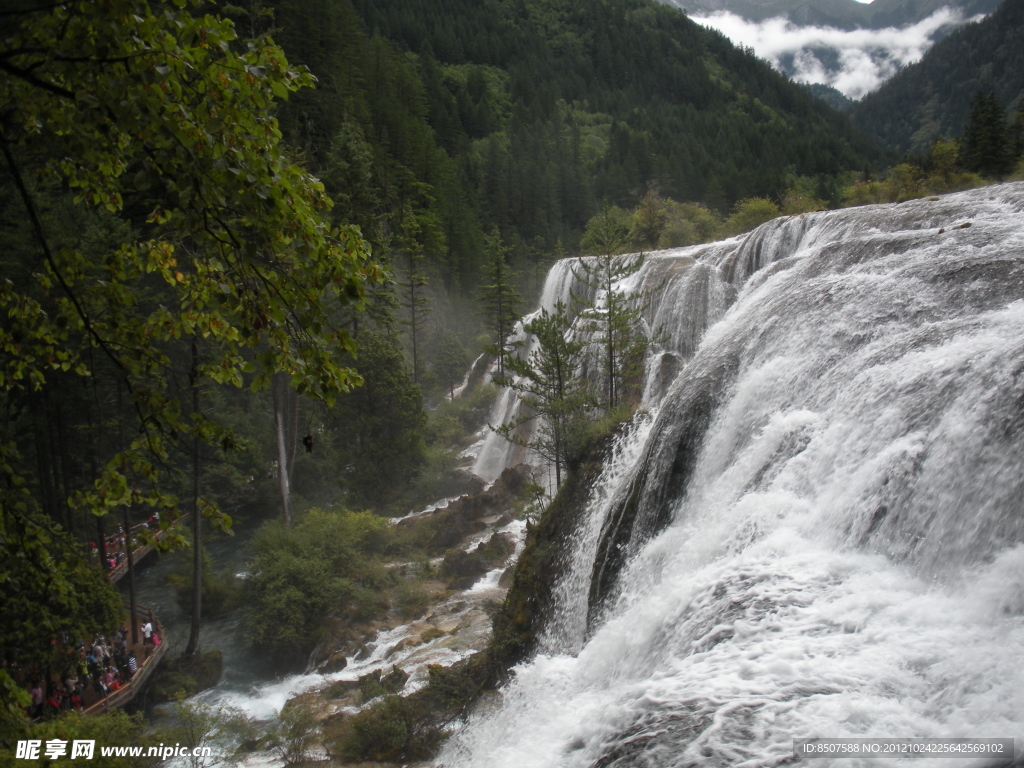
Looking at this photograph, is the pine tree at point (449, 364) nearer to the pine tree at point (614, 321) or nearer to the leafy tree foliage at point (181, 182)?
the pine tree at point (614, 321)

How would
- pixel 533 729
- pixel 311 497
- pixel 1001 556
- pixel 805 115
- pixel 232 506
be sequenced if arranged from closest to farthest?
pixel 1001 556, pixel 533 729, pixel 232 506, pixel 311 497, pixel 805 115

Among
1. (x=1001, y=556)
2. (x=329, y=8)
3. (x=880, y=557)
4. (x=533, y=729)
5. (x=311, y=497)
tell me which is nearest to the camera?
(x=1001, y=556)

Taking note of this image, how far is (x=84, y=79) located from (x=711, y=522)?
8480 mm

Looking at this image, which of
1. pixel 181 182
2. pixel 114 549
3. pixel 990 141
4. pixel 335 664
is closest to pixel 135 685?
pixel 335 664

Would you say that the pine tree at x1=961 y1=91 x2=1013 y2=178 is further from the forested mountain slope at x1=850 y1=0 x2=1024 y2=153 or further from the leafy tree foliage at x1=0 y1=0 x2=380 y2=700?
the forested mountain slope at x1=850 y1=0 x2=1024 y2=153

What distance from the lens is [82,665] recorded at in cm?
521

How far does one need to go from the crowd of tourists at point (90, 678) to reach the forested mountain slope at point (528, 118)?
20.8 m

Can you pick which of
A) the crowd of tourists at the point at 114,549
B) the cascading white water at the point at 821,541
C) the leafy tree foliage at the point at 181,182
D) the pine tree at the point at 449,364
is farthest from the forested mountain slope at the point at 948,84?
the leafy tree foliage at the point at 181,182

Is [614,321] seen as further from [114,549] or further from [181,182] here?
[114,549]

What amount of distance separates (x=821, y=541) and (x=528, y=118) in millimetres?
94259

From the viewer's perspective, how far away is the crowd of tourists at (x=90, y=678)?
13.5 metres

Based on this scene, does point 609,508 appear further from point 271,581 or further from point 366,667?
point 271,581

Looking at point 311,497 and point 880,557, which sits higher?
point 880,557

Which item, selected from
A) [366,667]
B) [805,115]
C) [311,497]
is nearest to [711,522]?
[366,667]
